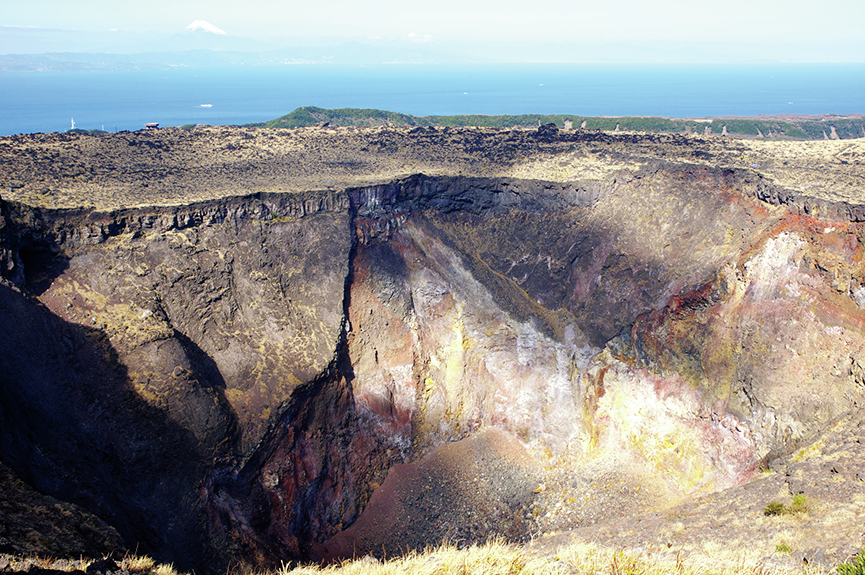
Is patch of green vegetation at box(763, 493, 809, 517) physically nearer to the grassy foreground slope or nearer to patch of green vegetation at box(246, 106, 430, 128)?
the grassy foreground slope

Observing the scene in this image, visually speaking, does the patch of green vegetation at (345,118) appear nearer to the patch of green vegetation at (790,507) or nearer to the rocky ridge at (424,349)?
the rocky ridge at (424,349)

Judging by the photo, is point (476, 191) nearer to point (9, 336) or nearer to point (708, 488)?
point (708, 488)

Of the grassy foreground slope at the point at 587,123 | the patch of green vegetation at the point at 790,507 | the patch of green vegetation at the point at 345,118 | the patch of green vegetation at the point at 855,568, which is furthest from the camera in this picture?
the grassy foreground slope at the point at 587,123

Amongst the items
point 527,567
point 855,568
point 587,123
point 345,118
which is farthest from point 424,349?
point 587,123

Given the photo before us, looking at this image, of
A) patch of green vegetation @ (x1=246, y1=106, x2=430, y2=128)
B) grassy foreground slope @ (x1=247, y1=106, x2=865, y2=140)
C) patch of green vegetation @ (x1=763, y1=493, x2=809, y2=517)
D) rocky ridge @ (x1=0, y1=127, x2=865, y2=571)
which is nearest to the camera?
patch of green vegetation @ (x1=763, y1=493, x2=809, y2=517)

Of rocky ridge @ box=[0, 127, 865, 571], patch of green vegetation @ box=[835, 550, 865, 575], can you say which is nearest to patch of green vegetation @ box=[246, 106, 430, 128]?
rocky ridge @ box=[0, 127, 865, 571]

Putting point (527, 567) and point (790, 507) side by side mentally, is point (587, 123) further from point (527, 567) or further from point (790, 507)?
point (527, 567)

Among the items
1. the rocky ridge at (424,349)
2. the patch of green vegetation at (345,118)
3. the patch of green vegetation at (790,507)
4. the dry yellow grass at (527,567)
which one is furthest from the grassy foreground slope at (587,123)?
the dry yellow grass at (527,567)

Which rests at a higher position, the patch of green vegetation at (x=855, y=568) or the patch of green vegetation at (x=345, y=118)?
the patch of green vegetation at (x=345, y=118)
